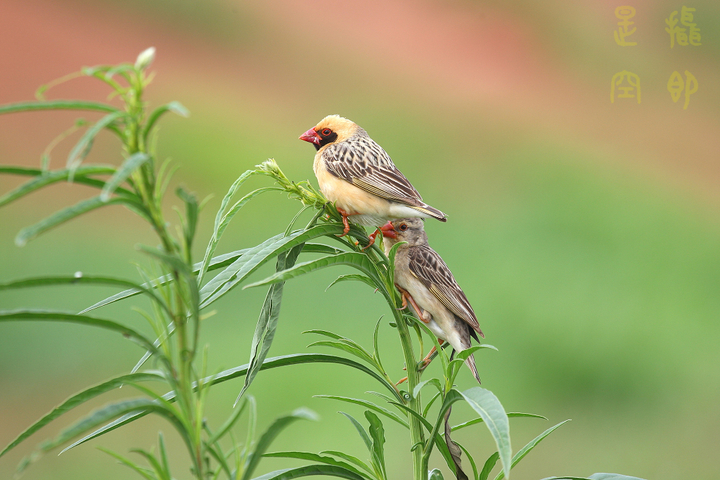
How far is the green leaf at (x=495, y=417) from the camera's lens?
778 mm

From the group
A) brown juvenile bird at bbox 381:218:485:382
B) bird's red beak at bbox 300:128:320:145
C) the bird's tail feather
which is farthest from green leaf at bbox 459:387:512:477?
bird's red beak at bbox 300:128:320:145

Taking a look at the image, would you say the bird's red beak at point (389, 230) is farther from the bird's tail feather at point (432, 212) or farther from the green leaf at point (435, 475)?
the green leaf at point (435, 475)

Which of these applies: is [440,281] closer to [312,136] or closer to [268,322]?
[312,136]

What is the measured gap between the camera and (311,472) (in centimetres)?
104

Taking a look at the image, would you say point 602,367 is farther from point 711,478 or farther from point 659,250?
point 659,250

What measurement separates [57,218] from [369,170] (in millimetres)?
1423

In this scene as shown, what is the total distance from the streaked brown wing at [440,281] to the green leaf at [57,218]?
4.59ft

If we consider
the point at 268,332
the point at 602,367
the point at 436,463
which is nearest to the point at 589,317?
the point at 602,367

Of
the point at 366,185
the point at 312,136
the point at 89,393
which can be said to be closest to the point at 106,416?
the point at 89,393

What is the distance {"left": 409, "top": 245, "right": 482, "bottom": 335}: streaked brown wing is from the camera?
197cm

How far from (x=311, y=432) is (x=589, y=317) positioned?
2371mm

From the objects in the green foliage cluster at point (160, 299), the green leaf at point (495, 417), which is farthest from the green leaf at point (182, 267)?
the green leaf at point (495, 417)

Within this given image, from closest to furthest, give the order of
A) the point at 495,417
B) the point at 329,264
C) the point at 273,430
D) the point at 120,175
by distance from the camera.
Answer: the point at 120,175 < the point at 273,430 < the point at 495,417 < the point at 329,264

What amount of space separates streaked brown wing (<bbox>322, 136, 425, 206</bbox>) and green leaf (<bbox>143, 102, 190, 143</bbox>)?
Result: 123 centimetres
